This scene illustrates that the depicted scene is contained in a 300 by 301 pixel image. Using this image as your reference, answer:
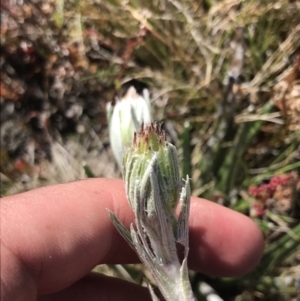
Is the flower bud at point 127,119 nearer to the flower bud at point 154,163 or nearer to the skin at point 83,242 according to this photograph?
the skin at point 83,242

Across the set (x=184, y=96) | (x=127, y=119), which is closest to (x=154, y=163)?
(x=127, y=119)

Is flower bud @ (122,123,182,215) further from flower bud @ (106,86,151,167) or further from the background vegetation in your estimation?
the background vegetation

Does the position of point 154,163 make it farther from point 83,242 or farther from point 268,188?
point 268,188

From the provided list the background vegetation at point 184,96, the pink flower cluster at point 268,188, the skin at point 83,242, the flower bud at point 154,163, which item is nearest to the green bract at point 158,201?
the flower bud at point 154,163

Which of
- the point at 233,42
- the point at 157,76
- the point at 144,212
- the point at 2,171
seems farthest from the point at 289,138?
the point at 2,171

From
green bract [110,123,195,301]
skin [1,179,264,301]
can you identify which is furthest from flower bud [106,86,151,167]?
green bract [110,123,195,301]

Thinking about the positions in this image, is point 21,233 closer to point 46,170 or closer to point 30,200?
point 30,200
